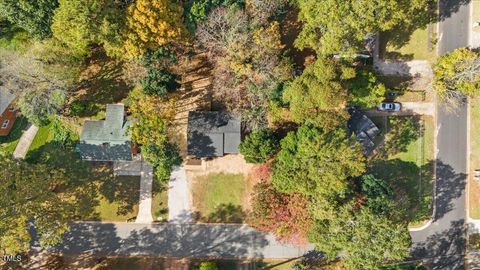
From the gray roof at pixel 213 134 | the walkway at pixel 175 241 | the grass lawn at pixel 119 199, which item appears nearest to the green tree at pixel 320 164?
the gray roof at pixel 213 134

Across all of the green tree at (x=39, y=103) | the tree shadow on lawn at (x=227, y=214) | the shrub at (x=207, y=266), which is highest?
the green tree at (x=39, y=103)

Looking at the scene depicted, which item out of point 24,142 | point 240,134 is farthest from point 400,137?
point 24,142

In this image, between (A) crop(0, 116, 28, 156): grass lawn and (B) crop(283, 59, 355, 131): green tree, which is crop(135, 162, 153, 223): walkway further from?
(B) crop(283, 59, 355, 131): green tree

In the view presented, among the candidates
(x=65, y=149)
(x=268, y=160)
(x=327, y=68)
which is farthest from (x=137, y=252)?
(x=327, y=68)

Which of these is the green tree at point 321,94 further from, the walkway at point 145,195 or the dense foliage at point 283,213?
the walkway at point 145,195

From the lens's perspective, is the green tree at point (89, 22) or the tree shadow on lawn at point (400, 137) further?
the tree shadow on lawn at point (400, 137)
